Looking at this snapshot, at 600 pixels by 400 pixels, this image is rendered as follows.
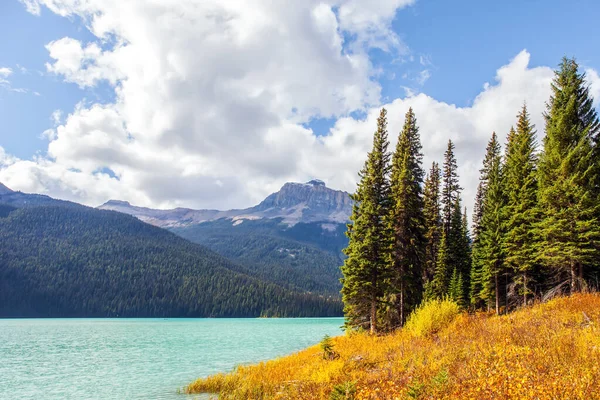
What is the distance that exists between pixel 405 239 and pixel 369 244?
5.07 metres

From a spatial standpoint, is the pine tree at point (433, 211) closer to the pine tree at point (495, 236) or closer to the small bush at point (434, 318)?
the pine tree at point (495, 236)

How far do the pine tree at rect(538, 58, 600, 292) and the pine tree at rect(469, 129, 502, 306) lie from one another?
52.0 ft

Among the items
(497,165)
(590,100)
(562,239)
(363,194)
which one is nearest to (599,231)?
(562,239)

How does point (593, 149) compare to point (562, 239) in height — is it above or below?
above

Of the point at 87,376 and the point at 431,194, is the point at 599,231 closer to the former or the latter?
the point at 431,194

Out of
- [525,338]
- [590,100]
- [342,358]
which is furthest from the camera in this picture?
[590,100]

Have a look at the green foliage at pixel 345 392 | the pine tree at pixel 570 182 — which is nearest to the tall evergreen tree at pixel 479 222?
the pine tree at pixel 570 182

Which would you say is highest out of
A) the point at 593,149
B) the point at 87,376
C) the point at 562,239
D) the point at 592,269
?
the point at 593,149

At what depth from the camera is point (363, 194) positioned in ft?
107

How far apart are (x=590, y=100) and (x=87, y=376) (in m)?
40.4

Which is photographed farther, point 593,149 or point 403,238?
point 403,238

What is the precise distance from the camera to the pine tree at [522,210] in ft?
107

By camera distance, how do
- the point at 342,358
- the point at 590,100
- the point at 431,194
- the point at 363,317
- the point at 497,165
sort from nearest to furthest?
the point at 342,358 → the point at 590,100 → the point at 363,317 → the point at 497,165 → the point at 431,194

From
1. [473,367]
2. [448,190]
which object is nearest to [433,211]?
[448,190]
